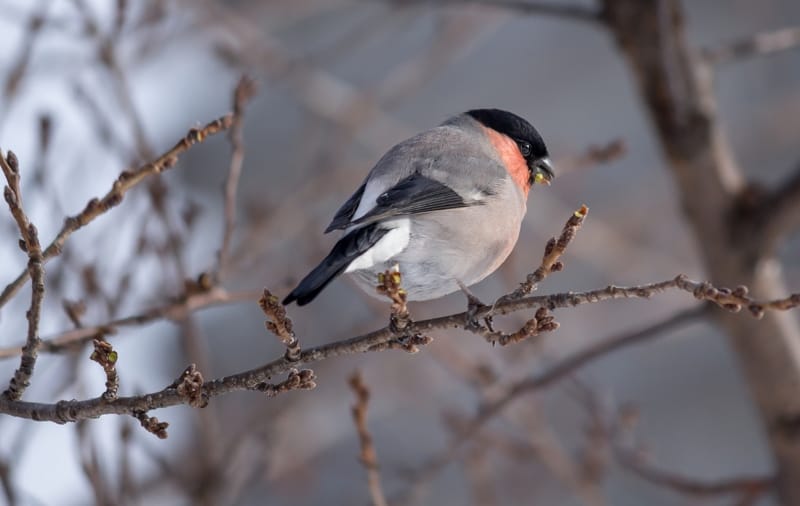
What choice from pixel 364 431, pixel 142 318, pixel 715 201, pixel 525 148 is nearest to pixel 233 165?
pixel 142 318

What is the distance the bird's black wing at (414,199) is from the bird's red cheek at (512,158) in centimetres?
26

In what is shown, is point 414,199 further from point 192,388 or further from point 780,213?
point 780,213

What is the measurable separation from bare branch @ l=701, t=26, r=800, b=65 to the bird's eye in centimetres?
66

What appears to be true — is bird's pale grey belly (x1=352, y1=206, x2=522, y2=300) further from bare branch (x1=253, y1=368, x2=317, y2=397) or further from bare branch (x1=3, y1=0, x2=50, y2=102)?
bare branch (x1=3, y1=0, x2=50, y2=102)

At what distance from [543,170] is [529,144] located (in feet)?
0.25

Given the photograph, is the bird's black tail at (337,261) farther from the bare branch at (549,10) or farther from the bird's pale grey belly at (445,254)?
the bare branch at (549,10)

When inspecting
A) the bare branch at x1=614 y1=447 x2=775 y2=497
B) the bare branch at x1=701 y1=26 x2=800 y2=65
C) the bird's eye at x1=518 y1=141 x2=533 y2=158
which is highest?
the bare branch at x1=701 y1=26 x2=800 y2=65

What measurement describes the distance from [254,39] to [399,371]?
7.53ft

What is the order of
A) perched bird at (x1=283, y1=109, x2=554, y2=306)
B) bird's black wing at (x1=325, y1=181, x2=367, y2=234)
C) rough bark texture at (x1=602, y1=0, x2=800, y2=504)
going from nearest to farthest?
perched bird at (x1=283, y1=109, x2=554, y2=306) < bird's black wing at (x1=325, y1=181, x2=367, y2=234) < rough bark texture at (x1=602, y1=0, x2=800, y2=504)

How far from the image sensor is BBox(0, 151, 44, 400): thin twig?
1309mm

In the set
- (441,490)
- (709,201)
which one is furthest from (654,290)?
(441,490)

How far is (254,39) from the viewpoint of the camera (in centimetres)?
388

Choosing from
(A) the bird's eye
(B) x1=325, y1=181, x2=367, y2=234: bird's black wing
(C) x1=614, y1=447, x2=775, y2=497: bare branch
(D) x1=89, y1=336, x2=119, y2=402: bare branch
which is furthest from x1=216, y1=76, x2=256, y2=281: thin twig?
(C) x1=614, y1=447, x2=775, y2=497: bare branch

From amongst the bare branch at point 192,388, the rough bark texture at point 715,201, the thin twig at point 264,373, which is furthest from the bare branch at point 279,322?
the rough bark texture at point 715,201
